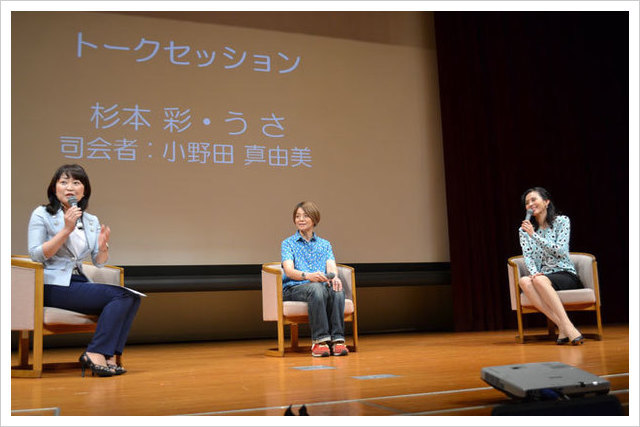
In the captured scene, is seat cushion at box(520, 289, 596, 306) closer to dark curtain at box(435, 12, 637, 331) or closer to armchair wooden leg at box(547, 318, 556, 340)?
armchair wooden leg at box(547, 318, 556, 340)

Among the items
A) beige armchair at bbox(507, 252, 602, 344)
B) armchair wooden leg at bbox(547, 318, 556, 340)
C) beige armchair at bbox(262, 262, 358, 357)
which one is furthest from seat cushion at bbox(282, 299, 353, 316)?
armchair wooden leg at bbox(547, 318, 556, 340)

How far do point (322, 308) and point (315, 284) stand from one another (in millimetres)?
163

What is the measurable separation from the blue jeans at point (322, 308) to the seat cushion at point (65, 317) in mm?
1200

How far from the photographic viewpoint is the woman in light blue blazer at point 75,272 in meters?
2.82

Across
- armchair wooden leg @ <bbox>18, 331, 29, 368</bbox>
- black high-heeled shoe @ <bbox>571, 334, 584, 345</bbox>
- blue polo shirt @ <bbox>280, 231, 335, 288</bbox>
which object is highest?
blue polo shirt @ <bbox>280, 231, 335, 288</bbox>

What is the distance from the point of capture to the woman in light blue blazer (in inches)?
111

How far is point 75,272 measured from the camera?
3.07 meters

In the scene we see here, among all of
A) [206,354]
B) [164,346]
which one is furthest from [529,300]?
[164,346]

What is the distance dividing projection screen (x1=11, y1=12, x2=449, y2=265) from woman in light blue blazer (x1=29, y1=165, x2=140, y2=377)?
5.36 ft

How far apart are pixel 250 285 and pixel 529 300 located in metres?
1.95

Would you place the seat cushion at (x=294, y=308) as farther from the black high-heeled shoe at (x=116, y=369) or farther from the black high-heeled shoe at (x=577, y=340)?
the black high-heeled shoe at (x=577, y=340)

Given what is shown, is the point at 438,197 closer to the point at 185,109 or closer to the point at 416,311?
the point at 416,311

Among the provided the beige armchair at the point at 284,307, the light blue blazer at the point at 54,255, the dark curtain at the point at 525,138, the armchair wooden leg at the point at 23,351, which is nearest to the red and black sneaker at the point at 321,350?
the beige armchair at the point at 284,307

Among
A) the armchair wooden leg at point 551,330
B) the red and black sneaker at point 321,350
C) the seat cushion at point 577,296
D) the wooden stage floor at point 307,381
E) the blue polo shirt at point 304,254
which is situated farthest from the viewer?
the armchair wooden leg at point 551,330
